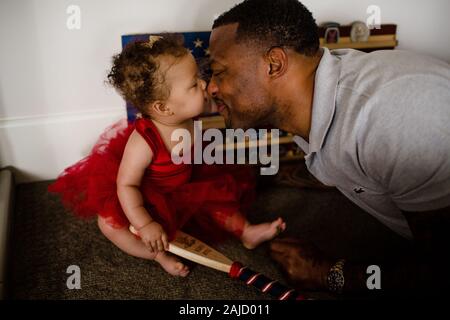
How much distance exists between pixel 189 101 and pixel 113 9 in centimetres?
46

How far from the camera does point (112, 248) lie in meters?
1.08

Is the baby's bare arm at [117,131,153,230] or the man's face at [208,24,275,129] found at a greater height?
the man's face at [208,24,275,129]

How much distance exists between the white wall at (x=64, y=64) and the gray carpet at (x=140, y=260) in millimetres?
154

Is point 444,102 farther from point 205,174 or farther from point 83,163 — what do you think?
point 83,163

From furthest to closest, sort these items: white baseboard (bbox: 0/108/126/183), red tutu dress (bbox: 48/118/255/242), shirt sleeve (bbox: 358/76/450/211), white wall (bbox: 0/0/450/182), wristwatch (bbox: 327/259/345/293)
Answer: white baseboard (bbox: 0/108/126/183)
white wall (bbox: 0/0/450/182)
red tutu dress (bbox: 48/118/255/242)
wristwatch (bbox: 327/259/345/293)
shirt sleeve (bbox: 358/76/450/211)

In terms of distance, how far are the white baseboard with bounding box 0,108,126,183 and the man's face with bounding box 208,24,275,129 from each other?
55 cm

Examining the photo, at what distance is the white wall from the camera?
115cm

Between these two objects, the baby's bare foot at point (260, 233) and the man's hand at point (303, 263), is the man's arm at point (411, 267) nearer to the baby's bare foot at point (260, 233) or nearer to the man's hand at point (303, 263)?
the man's hand at point (303, 263)

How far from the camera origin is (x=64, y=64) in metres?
1.21

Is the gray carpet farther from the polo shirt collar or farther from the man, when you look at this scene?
the polo shirt collar

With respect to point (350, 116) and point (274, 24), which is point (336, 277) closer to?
point (350, 116)

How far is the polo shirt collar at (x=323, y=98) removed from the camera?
80 cm

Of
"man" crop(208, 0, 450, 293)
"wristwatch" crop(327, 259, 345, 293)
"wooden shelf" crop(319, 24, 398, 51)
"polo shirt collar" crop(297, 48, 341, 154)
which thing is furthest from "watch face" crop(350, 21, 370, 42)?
"wristwatch" crop(327, 259, 345, 293)
